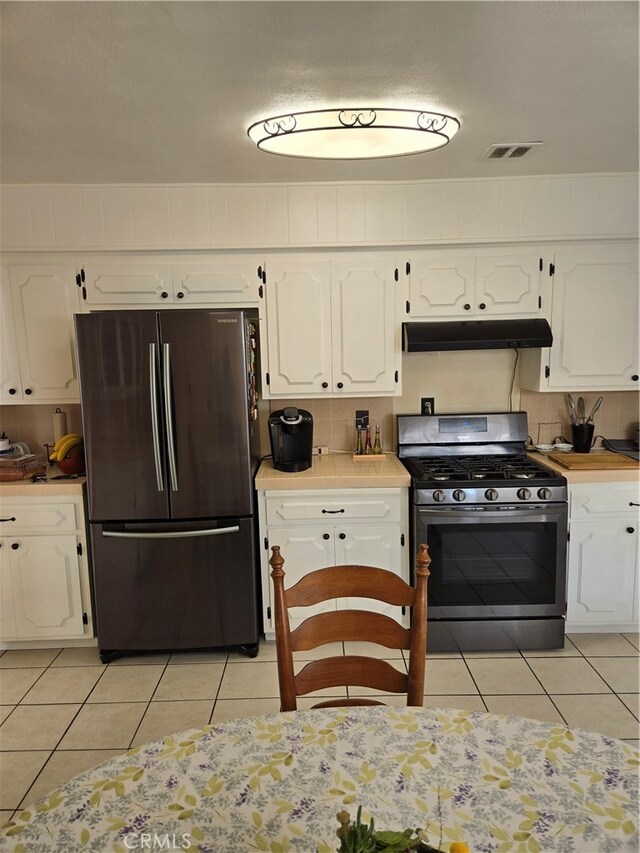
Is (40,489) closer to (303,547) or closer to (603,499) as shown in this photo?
(303,547)

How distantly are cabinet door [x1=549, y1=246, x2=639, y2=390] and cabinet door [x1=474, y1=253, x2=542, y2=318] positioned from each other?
12 cm

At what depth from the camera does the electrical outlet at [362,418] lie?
358 cm

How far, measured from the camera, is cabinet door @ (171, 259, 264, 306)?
3.16 m

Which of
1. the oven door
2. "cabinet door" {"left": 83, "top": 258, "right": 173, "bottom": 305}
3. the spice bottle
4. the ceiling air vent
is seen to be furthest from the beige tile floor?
the ceiling air vent

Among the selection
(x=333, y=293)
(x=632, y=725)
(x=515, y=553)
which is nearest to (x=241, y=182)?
(x=333, y=293)

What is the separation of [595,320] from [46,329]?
3004 millimetres

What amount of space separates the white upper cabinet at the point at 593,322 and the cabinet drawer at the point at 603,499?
60 centimetres

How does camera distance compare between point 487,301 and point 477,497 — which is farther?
point 487,301

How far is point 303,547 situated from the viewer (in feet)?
10.1

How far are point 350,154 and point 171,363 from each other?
1252mm

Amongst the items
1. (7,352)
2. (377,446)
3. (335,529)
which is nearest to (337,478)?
(335,529)

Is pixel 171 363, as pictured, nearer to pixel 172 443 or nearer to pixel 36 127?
pixel 172 443

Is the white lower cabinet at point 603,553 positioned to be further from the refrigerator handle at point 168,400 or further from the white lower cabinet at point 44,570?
the white lower cabinet at point 44,570

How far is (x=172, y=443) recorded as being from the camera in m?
2.87
